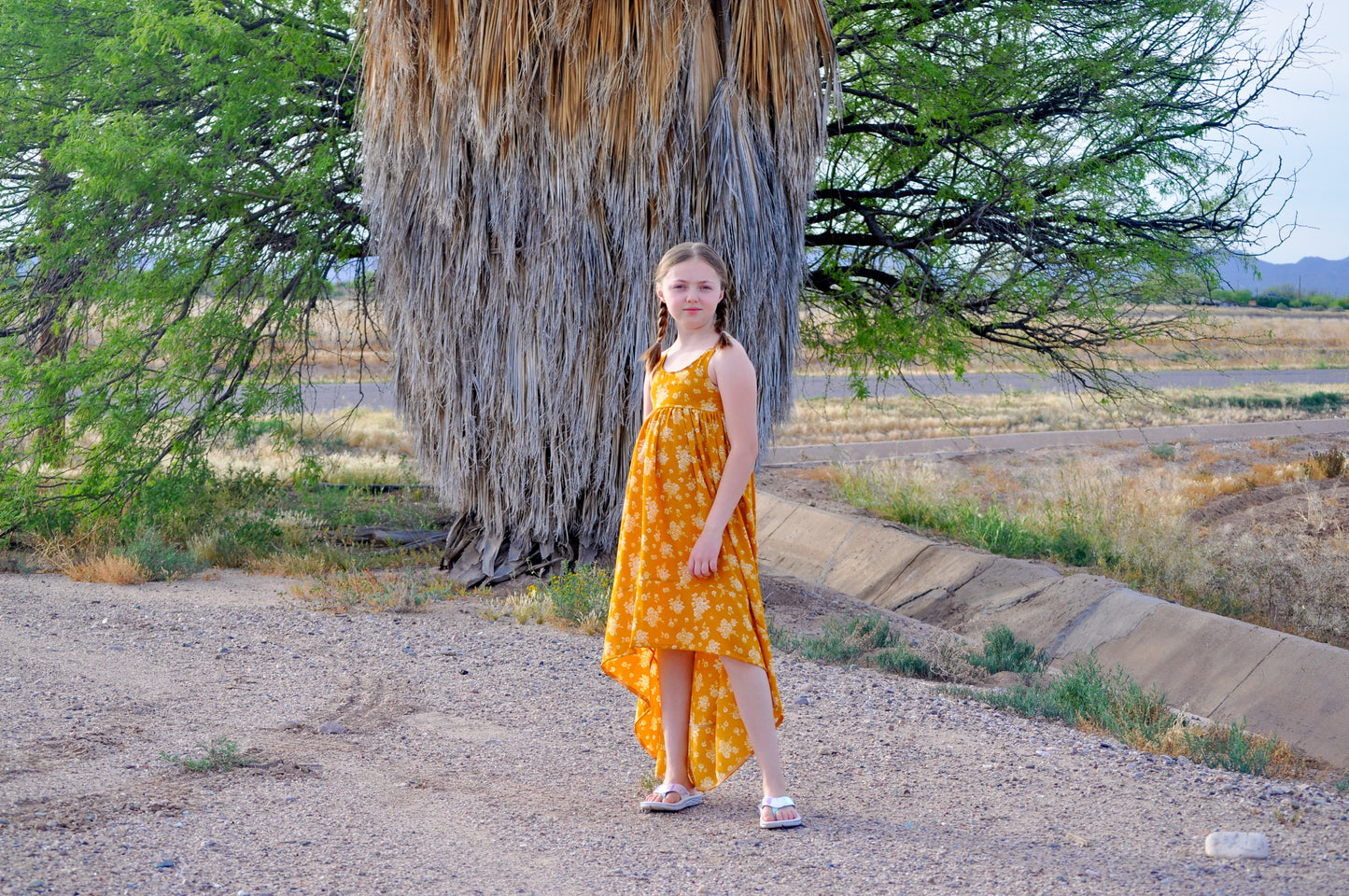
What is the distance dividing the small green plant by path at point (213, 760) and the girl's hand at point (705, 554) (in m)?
1.90

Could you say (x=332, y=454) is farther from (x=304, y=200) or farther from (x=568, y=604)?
(x=568, y=604)

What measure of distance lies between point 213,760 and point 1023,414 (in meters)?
17.6

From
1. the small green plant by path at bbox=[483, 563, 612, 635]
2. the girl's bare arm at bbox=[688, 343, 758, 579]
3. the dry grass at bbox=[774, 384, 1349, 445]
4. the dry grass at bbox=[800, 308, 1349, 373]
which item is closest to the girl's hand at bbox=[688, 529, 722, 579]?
the girl's bare arm at bbox=[688, 343, 758, 579]

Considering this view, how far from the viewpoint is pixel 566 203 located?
6.73m

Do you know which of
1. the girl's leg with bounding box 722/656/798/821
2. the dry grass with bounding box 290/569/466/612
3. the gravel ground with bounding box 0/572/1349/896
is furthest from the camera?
the dry grass with bounding box 290/569/466/612

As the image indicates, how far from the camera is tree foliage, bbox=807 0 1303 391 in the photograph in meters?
8.08

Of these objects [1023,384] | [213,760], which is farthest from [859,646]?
[1023,384]

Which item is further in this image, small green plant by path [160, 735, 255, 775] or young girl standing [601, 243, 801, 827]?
small green plant by path [160, 735, 255, 775]

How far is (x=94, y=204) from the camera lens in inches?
307

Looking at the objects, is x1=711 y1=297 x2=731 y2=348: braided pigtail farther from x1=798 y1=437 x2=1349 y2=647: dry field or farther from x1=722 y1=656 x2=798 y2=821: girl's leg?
x1=798 y1=437 x2=1349 y2=647: dry field

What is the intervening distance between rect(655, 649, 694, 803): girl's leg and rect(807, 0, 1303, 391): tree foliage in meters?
4.90

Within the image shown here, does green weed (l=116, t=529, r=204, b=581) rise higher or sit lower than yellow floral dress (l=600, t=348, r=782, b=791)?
lower

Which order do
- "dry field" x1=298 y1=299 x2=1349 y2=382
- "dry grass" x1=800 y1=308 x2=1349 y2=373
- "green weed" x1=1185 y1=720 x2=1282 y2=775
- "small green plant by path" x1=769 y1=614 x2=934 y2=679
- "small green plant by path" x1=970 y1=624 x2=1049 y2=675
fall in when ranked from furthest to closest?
"dry grass" x1=800 y1=308 x2=1349 y2=373, "dry field" x1=298 y1=299 x2=1349 y2=382, "small green plant by path" x1=970 y1=624 x2=1049 y2=675, "small green plant by path" x1=769 y1=614 x2=934 y2=679, "green weed" x1=1185 y1=720 x2=1282 y2=775

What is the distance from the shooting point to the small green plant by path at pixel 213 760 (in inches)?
158
